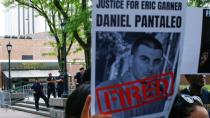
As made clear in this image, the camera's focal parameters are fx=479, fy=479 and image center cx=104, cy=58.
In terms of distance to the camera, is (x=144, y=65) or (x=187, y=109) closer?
(x=144, y=65)

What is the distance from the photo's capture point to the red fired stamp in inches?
81.6

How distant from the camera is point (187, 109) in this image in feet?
7.64

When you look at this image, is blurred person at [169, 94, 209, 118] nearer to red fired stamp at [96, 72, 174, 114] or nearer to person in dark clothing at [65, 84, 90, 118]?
red fired stamp at [96, 72, 174, 114]

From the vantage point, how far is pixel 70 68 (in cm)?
5609

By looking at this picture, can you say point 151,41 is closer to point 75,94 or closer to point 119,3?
point 119,3

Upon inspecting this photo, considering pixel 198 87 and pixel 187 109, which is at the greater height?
pixel 187 109

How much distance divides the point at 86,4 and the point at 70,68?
1431 inches

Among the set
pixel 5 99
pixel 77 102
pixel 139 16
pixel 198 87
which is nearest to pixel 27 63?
pixel 5 99

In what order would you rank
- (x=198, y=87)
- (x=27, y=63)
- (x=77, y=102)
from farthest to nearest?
(x=27, y=63) < (x=198, y=87) < (x=77, y=102)

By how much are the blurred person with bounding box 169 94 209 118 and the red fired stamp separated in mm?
136

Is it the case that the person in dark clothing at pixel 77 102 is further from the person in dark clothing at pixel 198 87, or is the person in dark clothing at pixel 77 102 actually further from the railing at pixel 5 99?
the railing at pixel 5 99

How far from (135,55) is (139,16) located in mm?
184

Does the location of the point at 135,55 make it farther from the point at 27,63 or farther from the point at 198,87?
the point at 27,63

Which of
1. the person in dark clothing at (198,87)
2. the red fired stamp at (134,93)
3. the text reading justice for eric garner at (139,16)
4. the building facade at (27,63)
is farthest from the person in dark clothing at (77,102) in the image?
the building facade at (27,63)
